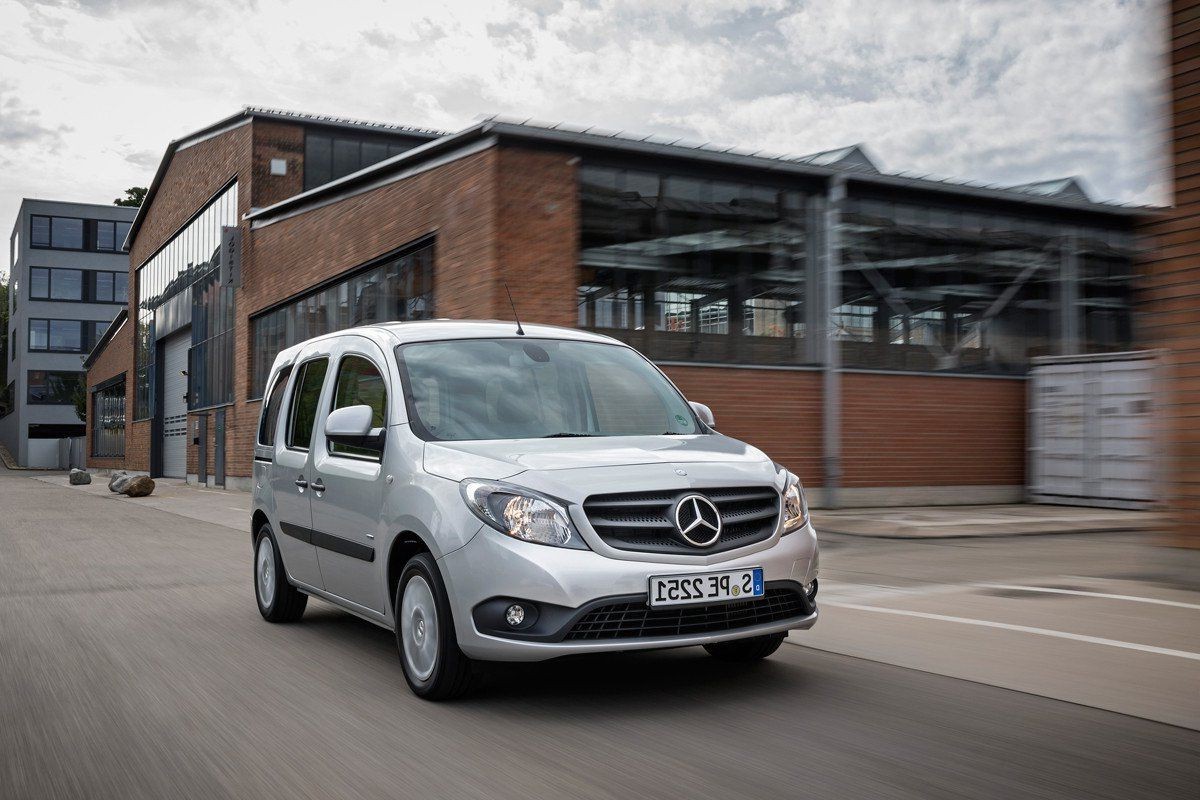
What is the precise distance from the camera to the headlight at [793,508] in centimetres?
534

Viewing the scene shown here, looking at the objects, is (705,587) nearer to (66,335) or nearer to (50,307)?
(50,307)

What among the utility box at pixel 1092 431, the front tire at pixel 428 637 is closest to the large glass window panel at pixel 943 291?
the utility box at pixel 1092 431

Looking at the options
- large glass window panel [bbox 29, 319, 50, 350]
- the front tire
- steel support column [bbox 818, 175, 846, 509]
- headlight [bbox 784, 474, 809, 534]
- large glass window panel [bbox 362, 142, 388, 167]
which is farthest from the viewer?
large glass window panel [bbox 29, 319, 50, 350]

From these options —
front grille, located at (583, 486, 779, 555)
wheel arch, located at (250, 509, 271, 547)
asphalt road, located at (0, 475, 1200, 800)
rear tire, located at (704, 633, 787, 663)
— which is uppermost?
front grille, located at (583, 486, 779, 555)

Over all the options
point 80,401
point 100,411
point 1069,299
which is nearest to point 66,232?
point 80,401

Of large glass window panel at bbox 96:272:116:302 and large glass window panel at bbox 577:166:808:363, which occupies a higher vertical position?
large glass window panel at bbox 96:272:116:302

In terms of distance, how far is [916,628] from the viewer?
7238mm

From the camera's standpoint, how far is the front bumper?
470cm

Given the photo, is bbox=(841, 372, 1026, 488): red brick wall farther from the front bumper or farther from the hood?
the front bumper

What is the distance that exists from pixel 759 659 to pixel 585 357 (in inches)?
73.9

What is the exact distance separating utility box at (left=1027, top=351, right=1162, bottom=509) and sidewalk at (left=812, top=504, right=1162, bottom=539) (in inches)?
18.0

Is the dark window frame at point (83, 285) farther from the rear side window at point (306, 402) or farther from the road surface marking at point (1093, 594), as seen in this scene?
the road surface marking at point (1093, 594)

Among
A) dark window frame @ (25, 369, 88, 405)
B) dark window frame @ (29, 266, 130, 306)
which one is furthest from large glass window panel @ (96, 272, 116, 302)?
dark window frame @ (25, 369, 88, 405)

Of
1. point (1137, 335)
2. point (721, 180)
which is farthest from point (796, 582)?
point (1137, 335)
